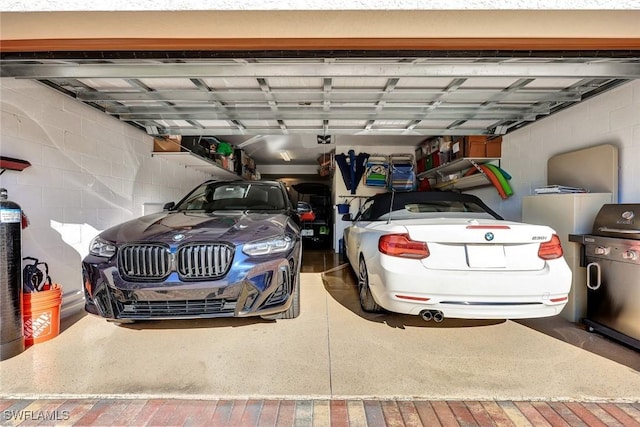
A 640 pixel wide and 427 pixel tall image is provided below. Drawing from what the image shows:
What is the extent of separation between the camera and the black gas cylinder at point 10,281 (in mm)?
2193

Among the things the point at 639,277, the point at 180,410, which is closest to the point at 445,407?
the point at 180,410

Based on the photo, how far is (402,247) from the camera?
2.38 metres

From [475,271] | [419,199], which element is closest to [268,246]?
[475,271]

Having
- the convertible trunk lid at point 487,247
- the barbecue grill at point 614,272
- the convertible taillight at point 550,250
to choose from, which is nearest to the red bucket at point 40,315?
the convertible trunk lid at point 487,247

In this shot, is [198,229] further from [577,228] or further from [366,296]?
[577,228]

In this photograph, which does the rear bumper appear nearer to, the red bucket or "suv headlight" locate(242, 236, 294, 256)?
"suv headlight" locate(242, 236, 294, 256)

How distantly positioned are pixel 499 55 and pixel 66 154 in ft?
14.2

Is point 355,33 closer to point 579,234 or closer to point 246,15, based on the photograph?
point 246,15

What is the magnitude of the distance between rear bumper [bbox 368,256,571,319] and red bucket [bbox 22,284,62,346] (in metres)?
2.96

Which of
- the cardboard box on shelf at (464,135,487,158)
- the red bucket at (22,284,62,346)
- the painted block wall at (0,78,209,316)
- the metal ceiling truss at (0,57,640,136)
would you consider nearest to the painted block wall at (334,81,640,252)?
the metal ceiling truss at (0,57,640,136)

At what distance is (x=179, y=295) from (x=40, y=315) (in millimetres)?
1323

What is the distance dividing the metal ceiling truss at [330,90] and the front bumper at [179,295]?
5.41ft

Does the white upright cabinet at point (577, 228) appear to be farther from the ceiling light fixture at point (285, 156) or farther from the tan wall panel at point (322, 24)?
the ceiling light fixture at point (285, 156)

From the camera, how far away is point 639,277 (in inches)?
91.0
